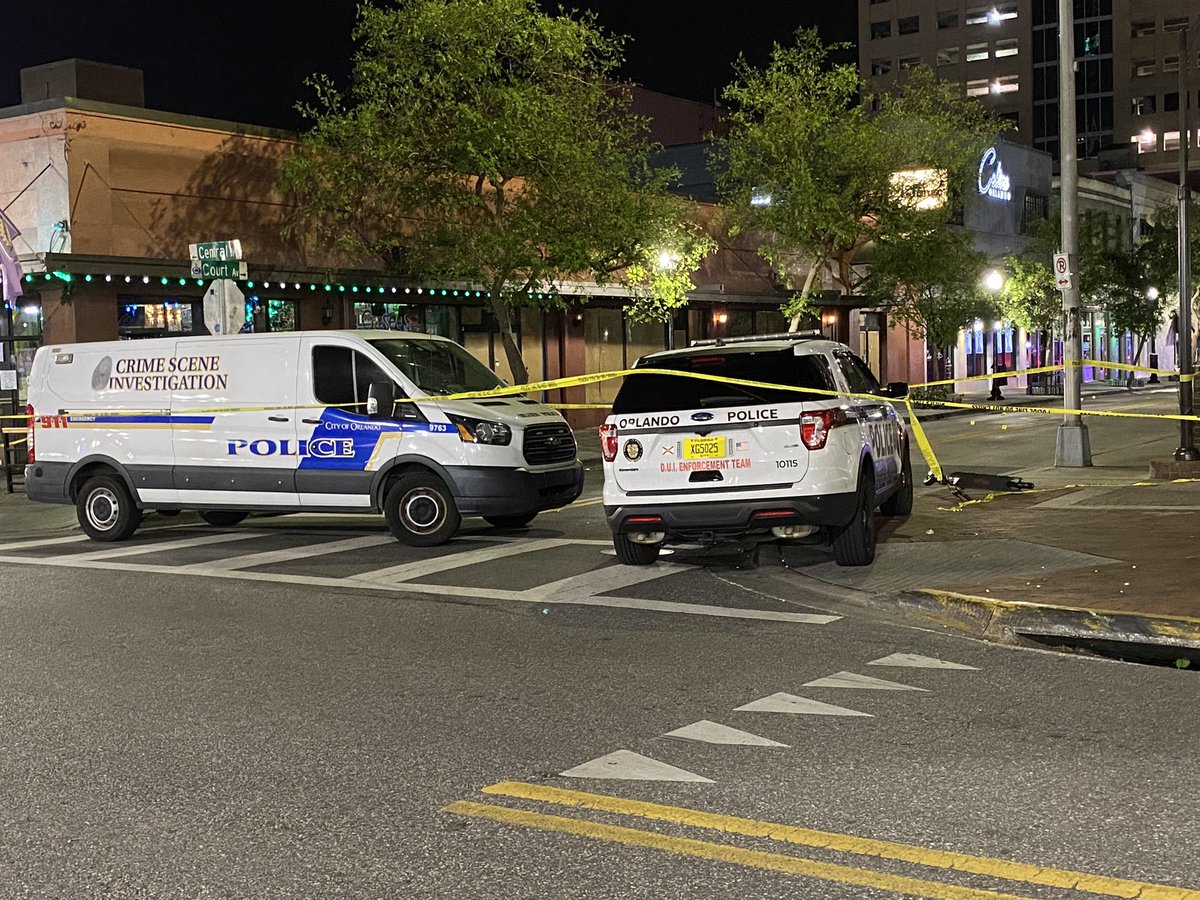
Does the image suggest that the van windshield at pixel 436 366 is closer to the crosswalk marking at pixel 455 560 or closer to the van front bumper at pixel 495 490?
the van front bumper at pixel 495 490

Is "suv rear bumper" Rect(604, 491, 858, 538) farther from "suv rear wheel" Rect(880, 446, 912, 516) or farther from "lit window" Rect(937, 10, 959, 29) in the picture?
"lit window" Rect(937, 10, 959, 29)

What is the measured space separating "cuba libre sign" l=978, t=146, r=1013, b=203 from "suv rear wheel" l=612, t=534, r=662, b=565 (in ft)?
151

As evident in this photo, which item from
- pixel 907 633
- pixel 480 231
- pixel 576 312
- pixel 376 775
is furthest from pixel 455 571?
pixel 576 312

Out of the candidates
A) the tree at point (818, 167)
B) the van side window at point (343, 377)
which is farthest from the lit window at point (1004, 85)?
the van side window at point (343, 377)

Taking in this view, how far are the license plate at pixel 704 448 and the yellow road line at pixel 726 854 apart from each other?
5808mm

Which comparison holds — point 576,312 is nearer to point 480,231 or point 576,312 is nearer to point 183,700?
point 480,231

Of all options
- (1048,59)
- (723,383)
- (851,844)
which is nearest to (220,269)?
(723,383)

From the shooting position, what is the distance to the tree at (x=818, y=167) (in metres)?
35.8

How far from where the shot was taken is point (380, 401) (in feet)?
46.6

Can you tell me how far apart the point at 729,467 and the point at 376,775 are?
5.53 m

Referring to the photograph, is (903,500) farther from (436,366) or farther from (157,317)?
(157,317)

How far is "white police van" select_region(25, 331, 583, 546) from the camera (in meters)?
14.1

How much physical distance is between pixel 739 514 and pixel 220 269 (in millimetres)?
10771

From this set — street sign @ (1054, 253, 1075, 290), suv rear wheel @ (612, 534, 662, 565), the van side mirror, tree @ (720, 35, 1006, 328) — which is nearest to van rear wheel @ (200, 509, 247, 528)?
the van side mirror
